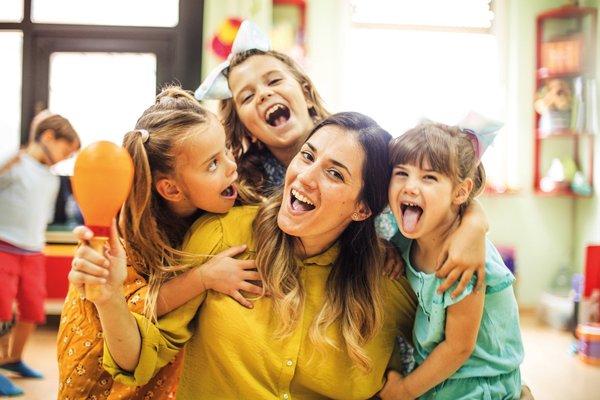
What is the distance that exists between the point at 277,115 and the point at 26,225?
97.0 inches

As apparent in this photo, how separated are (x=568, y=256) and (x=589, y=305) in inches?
47.9

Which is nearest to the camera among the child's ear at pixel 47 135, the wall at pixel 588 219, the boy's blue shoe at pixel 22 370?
the boy's blue shoe at pixel 22 370

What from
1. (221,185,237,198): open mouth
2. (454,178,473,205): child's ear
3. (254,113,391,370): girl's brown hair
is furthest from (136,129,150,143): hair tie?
(454,178,473,205): child's ear

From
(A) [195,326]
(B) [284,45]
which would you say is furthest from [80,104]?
(A) [195,326]

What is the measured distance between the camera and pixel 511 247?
5605 millimetres

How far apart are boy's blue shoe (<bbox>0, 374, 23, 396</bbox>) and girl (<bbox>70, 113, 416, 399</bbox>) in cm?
225

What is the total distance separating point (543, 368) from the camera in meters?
4.01

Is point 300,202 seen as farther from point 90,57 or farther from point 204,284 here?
point 90,57

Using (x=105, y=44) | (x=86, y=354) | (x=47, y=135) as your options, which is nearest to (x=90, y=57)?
(x=105, y=44)

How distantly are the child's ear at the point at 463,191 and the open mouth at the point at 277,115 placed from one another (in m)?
0.68

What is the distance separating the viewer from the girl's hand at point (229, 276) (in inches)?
57.4

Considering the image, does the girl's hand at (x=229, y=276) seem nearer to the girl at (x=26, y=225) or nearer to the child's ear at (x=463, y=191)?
the child's ear at (x=463, y=191)

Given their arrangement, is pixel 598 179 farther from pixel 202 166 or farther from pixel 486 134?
pixel 202 166

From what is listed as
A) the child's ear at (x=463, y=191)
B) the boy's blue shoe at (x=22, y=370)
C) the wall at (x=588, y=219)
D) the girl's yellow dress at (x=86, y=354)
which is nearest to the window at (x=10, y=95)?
the boy's blue shoe at (x=22, y=370)
